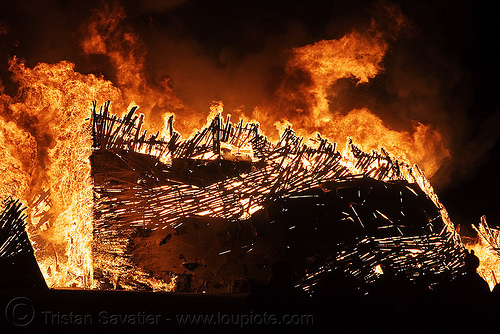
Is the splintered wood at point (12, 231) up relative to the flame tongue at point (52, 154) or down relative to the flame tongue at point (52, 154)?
down

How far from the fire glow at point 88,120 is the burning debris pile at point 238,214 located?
9.0 inches

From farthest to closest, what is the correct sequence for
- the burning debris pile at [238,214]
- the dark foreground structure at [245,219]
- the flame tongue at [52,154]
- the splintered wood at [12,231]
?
the flame tongue at [52,154], the burning debris pile at [238,214], the dark foreground structure at [245,219], the splintered wood at [12,231]

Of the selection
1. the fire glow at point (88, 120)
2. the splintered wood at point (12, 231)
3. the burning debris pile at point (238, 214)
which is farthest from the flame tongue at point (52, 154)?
the splintered wood at point (12, 231)

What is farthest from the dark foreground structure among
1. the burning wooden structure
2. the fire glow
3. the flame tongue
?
the flame tongue

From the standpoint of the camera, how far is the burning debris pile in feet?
23.4

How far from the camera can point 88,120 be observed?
724 cm

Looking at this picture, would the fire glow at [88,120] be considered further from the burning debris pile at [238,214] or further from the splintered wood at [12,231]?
the splintered wood at [12,231]

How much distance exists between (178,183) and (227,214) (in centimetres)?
98

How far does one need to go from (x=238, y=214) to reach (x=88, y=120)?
114 inches

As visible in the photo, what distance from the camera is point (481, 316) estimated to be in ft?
15.5

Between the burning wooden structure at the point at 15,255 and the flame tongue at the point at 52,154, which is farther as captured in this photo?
the flame tongue at the point at 52,154

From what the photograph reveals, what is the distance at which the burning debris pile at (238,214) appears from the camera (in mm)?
7125

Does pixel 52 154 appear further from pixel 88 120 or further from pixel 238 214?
pixel 238 214

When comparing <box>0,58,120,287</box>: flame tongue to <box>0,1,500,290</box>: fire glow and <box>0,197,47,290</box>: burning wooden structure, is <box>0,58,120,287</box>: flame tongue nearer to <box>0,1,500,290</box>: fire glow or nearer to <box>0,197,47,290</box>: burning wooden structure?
<box>0,1,500,290</box>: fire glow
